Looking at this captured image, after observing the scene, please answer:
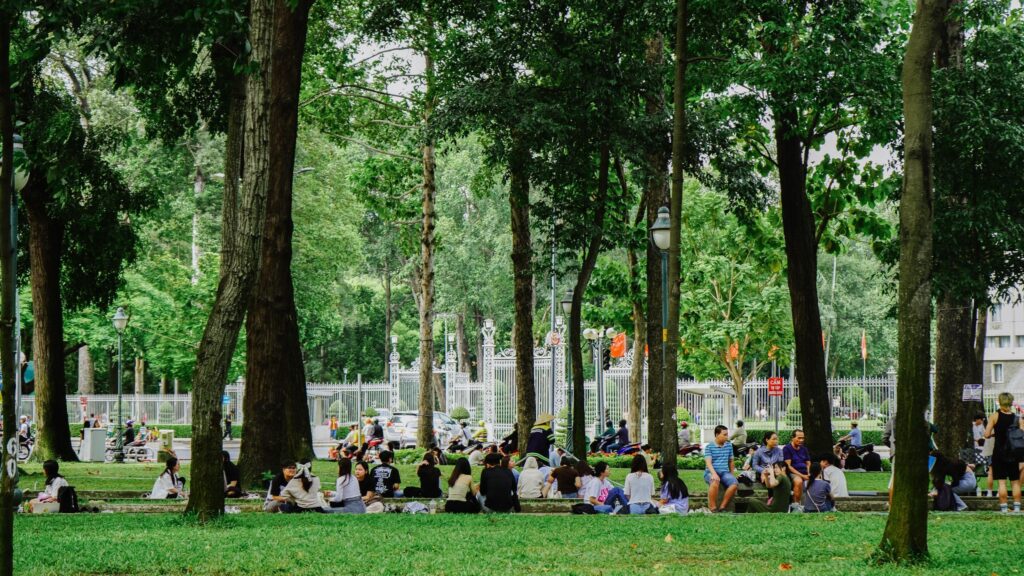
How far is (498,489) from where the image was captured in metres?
16.8

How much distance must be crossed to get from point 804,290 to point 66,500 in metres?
13.8

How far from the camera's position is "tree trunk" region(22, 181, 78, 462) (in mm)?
27781

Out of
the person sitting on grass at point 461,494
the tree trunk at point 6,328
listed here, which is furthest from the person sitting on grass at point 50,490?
the tree trunk at point 6,328

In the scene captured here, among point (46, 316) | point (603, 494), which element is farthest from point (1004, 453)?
point (46, 316)

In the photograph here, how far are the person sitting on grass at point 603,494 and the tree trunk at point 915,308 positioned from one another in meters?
7.31

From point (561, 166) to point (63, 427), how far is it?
13393 mm

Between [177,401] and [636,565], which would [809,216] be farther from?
[177,401]

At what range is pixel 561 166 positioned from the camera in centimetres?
2509

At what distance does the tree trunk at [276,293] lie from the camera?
64.0 ft

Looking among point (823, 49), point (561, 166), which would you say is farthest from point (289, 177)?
point (823, 49)

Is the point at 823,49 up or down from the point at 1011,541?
up

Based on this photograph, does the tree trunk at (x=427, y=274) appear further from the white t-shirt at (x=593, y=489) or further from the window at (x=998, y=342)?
the window at (x=998, y=342)

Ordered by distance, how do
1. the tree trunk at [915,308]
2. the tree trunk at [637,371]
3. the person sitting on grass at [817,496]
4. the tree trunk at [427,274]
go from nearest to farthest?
the tree trunk at [915,308], the person sitting on grass at [817,496], the tree trunk at [427,274], the tree trunk at [637,371]

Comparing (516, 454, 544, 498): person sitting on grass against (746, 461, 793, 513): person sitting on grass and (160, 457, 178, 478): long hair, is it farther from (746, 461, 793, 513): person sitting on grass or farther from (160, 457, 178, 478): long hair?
(160, 457, 178, 478): long hair
